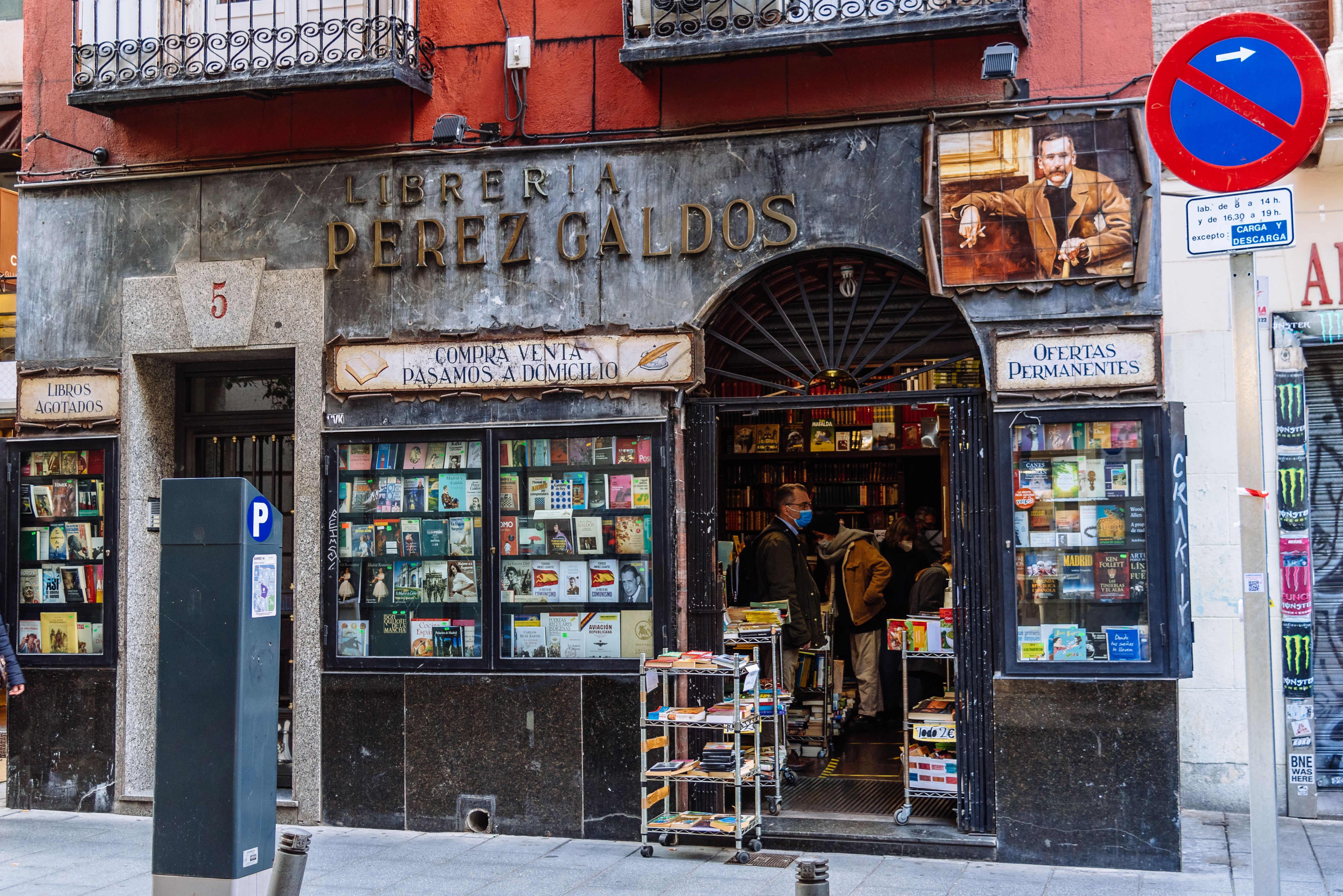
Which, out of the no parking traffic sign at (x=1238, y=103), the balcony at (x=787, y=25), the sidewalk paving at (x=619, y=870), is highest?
the balcony at (x=787, y=25)

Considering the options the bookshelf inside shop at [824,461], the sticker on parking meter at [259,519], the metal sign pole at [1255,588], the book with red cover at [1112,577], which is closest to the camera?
the metal sign pole at [1255,588]

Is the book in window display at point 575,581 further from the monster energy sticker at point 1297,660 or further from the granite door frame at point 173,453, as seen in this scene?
the monster energy sticker at point 1297,660

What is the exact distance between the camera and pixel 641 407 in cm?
843

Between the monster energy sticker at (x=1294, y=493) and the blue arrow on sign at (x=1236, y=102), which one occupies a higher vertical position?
the blue arrow on sign at (x=1236, y=102)

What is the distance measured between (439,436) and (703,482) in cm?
182

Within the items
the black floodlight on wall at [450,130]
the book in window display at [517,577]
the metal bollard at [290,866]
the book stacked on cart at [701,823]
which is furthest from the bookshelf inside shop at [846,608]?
the metal bollard at [290,866]

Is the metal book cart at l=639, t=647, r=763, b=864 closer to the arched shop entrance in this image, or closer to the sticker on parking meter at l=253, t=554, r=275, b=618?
the arched shop entrance

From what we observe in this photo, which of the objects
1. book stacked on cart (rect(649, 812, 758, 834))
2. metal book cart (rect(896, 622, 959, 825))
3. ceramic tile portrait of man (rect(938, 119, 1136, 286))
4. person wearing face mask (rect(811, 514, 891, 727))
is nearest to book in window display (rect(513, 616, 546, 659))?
book stacked on cart (rect(649, 812, 758, 834))

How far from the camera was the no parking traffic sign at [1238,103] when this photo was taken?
4.56 m

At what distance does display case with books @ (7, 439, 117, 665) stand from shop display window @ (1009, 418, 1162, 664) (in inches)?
249

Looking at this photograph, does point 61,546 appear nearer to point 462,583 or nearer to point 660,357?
point 462,583

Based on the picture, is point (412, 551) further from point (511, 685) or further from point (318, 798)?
point (318, 798)

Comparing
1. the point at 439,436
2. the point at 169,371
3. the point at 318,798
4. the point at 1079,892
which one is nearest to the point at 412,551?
the point at 439,436

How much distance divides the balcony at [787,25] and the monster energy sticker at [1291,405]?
9.60ft
